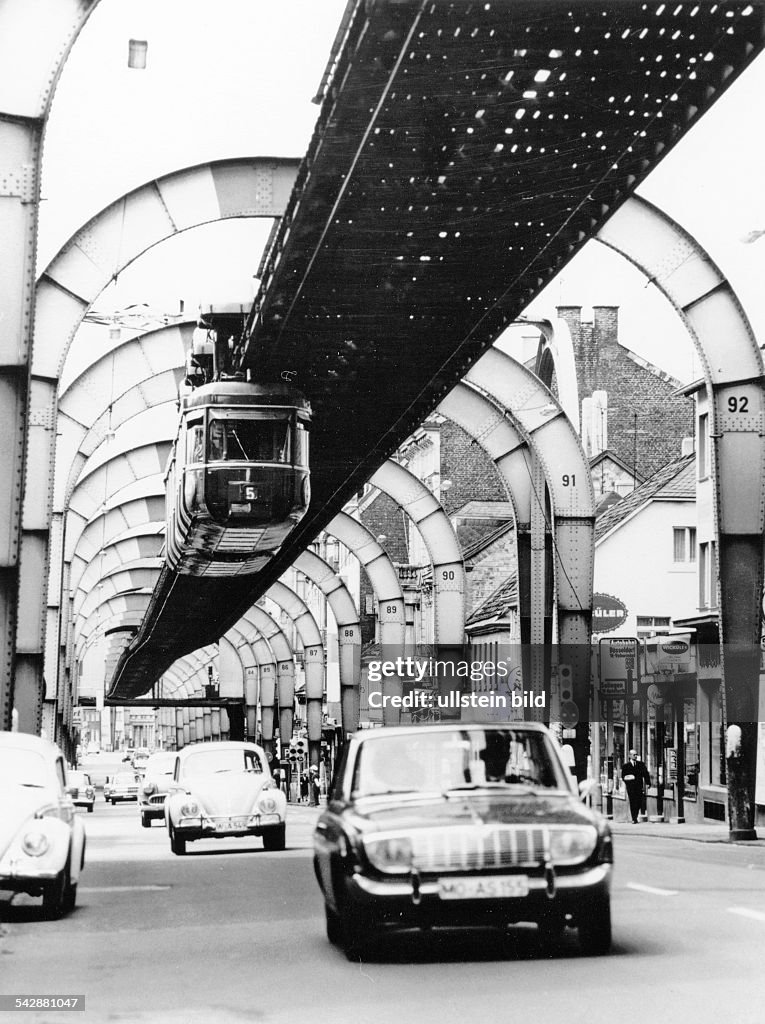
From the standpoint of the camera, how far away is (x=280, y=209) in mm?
23031

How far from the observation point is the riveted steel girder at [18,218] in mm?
15312

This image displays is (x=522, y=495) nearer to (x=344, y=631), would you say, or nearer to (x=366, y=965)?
(x=344, y=631)


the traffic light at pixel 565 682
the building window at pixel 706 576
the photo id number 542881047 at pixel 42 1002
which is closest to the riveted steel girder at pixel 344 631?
the building window at pixel 706 576

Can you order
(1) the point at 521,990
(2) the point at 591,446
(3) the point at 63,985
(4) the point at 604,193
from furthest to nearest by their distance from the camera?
(2) the point at 591,446, (4) the point at 604,193, (3) the point at 63,985, (1) the point at 521,990

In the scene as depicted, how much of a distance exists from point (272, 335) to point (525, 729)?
13.8 metres

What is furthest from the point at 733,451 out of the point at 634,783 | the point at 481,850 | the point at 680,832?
the point at 481,850

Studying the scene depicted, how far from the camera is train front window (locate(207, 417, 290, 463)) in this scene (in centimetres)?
2592

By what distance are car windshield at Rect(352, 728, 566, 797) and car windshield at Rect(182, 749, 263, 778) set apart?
46.2ft

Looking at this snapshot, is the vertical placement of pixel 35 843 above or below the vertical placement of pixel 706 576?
below

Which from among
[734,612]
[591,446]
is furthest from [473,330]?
[591,446]

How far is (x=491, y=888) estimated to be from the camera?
8898mm

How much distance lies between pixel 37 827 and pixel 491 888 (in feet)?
14.6

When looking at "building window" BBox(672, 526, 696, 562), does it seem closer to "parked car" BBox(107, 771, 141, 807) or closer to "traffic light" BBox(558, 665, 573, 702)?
"traffic light" BBox(558, 665, 573, 702)

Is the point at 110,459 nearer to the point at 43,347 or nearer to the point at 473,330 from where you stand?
the point at 43,347
